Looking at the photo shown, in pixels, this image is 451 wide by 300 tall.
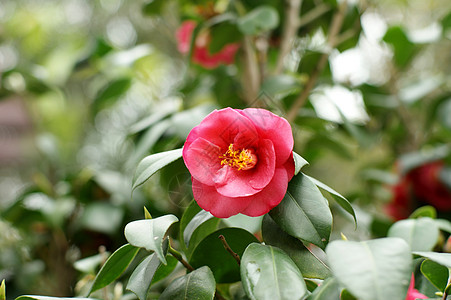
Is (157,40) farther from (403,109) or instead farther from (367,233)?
(367,233)

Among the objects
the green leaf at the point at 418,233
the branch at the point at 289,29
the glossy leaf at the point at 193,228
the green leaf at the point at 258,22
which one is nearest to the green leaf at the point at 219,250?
the glossy leaf at the point at 193,228

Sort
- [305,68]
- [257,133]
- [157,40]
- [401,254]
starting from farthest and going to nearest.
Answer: [157,40], [305,68], [257,133], [401,254]

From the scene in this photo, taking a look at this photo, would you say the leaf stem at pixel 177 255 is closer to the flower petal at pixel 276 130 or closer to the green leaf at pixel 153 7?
the flower petal at pixel 276 130

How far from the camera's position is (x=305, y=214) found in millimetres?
379

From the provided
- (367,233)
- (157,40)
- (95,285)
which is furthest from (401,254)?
(157,40)

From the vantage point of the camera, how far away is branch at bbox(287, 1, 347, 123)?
31.1 inches

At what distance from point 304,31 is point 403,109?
33 cm

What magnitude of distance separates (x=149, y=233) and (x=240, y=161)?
12 cm

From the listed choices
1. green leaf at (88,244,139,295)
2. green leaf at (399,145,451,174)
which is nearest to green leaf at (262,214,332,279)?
green leaf at (88,244,139,295)

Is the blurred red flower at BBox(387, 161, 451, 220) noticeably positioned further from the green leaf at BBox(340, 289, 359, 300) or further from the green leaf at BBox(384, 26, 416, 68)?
the green leaf at BBox(340, 289, 359, 300)

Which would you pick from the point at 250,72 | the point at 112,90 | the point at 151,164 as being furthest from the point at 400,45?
the point at 151,164

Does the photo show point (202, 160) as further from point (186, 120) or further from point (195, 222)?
point (186, 120)

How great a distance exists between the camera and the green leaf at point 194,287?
1.20 ft

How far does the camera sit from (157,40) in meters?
2.27
